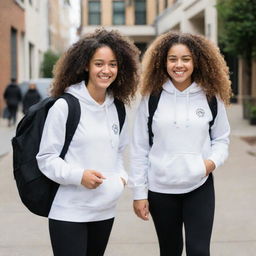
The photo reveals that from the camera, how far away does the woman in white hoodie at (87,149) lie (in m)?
2.85

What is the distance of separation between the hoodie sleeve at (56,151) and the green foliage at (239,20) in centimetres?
1510

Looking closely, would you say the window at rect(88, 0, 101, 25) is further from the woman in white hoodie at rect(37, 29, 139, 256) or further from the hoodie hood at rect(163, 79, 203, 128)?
the woman in white hoodie at rect(37, 29, 139, 256)

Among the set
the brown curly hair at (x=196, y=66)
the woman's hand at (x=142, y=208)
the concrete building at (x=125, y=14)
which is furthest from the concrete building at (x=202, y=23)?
the woman's hand at (x=142, y=208)

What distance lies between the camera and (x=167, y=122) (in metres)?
3.26

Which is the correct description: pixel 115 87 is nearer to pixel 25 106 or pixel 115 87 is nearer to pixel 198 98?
pixel 198 98

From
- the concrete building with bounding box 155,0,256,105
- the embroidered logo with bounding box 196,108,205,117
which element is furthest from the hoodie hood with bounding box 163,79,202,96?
the concrete building with bounding box 155,0,256,105

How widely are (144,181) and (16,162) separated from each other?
0.85 meters

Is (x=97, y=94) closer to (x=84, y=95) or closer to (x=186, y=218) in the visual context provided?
(x=84, y=95)

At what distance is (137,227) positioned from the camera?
5.81 metres

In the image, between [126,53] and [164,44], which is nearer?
[126,53]

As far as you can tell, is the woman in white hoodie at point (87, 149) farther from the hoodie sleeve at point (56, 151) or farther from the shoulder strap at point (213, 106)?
the shoulder strap at point (213, 106)

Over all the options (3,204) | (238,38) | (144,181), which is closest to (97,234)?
(144,181)

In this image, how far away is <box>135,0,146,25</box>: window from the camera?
177 feet

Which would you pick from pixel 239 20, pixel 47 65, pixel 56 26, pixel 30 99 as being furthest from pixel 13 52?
pixel 56 26
